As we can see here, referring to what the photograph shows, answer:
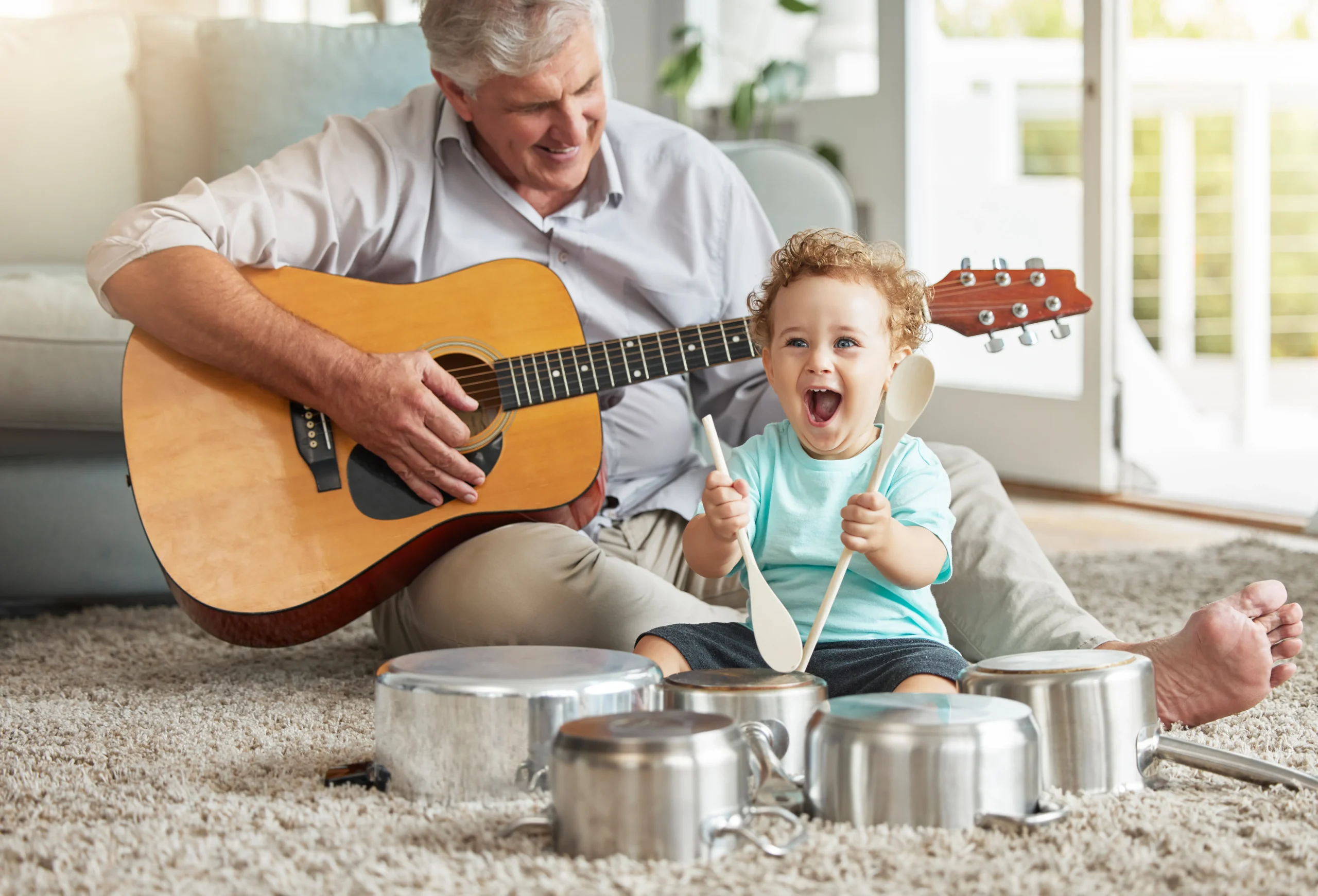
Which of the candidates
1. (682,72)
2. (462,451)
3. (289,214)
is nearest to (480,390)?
(462,451)

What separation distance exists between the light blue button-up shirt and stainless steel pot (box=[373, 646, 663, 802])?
558mm

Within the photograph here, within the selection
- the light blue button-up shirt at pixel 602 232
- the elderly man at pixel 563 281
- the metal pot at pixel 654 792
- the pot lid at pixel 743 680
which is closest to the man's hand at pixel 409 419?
the elderly man at pixel 563 281

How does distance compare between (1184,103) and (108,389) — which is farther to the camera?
(1184,103)

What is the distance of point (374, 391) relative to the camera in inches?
48.3

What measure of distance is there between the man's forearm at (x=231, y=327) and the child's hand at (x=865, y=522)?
0.54 metres

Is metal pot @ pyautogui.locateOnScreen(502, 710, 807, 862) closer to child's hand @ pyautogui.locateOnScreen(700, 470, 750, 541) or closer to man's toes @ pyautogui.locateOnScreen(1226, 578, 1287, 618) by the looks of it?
child's hand @ pyautogui.locateOnScreen(700, 470, 750, 541)

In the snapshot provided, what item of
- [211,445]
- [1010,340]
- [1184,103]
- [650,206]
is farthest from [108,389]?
[1184,103]

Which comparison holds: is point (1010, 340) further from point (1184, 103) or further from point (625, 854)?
point (625, 854)

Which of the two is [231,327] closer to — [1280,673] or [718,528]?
[718,528]

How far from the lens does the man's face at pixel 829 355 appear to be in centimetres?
99

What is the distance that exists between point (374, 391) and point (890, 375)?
1.57 ft

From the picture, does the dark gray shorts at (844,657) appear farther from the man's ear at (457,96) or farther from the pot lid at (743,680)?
the man's ear at (457,96)

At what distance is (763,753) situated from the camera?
0.82 meters

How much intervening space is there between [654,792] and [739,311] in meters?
0.83
